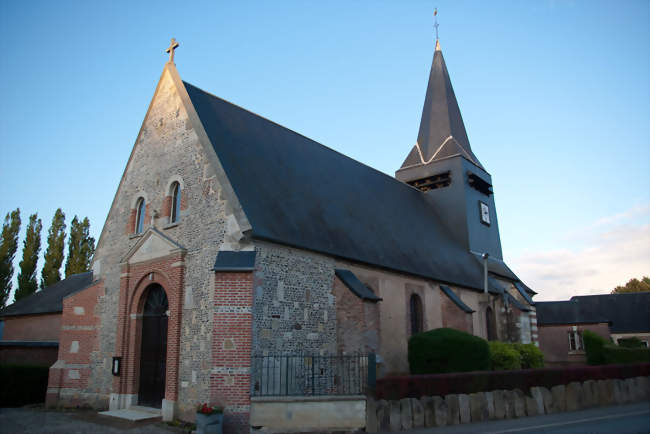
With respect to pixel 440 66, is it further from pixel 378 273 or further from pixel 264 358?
pixel 264 358

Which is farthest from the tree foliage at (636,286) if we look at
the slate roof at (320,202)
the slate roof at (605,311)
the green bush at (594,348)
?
the slate roof at (320,202)

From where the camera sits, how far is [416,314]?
1750cm

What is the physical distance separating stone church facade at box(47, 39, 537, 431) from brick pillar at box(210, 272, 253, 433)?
0.03 metres

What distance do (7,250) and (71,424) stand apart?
29.6 meters

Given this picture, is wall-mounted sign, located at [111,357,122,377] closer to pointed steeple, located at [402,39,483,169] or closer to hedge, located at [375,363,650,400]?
hedge, located at [375,363,650,400]

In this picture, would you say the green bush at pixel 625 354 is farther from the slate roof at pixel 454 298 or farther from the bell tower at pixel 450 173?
the slate roof at pixel 454 298

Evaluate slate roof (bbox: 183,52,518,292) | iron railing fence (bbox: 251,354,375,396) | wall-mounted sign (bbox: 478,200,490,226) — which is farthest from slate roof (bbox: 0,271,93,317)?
wall-mounted sign (bbox: 478,200,490,226)

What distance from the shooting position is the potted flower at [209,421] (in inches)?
381

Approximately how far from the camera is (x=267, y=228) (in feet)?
39.7

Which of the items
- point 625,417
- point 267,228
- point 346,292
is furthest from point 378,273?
point 625,417

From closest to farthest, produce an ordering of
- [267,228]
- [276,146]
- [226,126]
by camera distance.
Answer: [267,228] → [226,126] → [276,146]

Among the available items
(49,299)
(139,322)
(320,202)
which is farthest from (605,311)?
(49,299)

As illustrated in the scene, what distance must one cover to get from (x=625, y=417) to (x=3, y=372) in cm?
1759

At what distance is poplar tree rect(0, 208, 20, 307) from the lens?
34000mm
